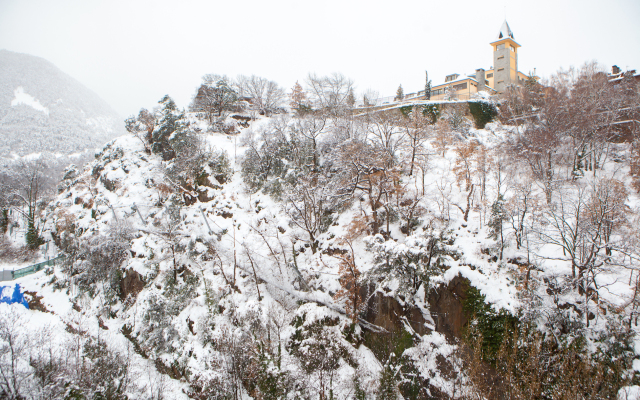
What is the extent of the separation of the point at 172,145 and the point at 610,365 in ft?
117

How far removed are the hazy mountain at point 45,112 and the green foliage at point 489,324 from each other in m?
102

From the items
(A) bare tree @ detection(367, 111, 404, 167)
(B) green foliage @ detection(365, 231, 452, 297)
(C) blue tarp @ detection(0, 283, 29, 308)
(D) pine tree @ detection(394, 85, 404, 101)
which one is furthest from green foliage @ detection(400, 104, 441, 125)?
(C) blue tarp @ detection(0, 283, 29, 308)

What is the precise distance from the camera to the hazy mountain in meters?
83.6

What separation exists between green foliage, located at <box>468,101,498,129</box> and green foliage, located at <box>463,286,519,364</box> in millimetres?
23878

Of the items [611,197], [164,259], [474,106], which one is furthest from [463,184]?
[164,259]

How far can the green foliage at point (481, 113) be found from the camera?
32875 mm

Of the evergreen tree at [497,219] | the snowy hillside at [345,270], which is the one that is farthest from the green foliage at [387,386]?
the evergreen tree at [497,219]

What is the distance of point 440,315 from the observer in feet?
53.9

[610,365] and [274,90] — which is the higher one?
[274,90]

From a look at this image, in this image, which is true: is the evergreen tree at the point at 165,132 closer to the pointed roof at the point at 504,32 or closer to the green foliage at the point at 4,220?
the green foliage at the point at 4,220

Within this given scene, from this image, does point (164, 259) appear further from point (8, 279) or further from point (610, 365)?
point (610, 365)

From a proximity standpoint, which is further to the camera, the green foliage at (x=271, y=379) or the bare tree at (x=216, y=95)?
the bare tree at (x=216, y=95)

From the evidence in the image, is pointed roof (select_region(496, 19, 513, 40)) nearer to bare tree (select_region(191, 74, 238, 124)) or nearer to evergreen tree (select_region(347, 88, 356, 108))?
evergreen tree (select_region(347, 88, 356, 108))

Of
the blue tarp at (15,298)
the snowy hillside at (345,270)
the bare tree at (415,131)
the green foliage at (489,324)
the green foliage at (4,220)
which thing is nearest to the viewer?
the snowy hillside at (345,270)
